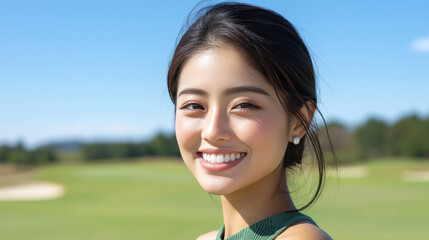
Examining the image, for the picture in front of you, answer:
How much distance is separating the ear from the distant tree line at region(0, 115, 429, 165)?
2543 cm

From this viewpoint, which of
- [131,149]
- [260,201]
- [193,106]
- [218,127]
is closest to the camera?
[218,127]

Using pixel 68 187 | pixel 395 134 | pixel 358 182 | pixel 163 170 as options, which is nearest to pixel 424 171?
pixel 395 134

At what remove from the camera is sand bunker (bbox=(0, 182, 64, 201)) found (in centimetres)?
1969

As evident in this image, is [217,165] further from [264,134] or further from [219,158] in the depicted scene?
[264,134]

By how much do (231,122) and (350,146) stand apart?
32.2m

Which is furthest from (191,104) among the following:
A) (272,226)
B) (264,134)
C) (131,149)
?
(131,149)

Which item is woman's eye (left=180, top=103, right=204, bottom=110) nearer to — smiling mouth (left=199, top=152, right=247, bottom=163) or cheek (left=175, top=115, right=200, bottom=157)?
cheek (left=175, top=115, right=200, bottom=157)

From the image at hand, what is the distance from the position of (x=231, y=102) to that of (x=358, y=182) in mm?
18256

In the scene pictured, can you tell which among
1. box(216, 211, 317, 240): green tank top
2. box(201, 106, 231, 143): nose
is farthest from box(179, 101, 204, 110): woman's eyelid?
box(216, 211, 317, 240): green tank top

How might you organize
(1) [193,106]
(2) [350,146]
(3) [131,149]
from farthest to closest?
(2) [350,146] → (3) [131,149] → (1) [193,106]

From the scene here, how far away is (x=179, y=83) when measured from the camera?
2.56 metres

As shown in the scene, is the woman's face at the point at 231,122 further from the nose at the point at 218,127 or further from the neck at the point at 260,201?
the neck at the point at 260,201

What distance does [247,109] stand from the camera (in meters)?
2.29

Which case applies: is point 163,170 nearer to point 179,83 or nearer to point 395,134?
point 395,134
